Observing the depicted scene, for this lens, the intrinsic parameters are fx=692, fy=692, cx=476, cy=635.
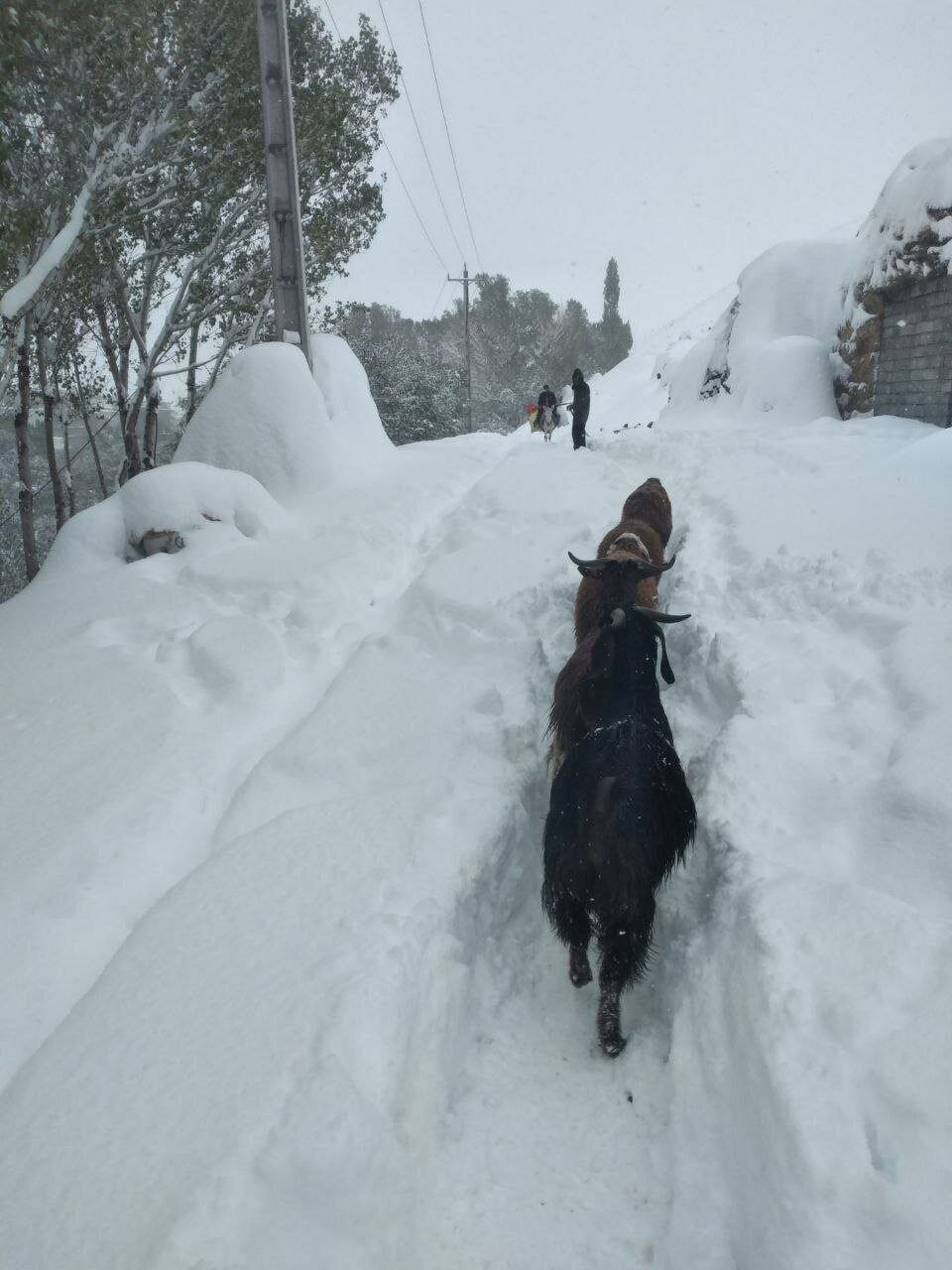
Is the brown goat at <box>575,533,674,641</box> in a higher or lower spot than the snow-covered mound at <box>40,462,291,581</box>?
lower

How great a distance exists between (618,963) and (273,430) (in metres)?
8.72

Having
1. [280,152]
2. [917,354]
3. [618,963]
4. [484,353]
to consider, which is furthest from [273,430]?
[484,353]

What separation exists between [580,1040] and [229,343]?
1913cm

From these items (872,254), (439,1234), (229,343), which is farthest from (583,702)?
(229,343)

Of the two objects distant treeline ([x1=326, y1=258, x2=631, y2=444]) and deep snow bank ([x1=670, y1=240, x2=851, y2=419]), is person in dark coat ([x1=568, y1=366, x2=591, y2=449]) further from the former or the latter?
distant treeline ([x1=326, y1=258, x2=631, y2=444])

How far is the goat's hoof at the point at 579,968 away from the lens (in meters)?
3.09

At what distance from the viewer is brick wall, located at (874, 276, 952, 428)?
11.6m

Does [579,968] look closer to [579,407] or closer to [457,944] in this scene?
[457,944]

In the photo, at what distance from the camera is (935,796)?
9.27ft

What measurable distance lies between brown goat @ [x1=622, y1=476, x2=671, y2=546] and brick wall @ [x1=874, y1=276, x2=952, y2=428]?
775 cm

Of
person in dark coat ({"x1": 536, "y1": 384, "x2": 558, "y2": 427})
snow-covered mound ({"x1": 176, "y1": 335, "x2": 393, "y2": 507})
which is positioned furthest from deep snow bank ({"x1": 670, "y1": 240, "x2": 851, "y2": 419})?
snow-covered mound ({"x1": 176, "y1": 335, "x2": 393, "y2": 507})

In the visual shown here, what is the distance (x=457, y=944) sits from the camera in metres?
3.08

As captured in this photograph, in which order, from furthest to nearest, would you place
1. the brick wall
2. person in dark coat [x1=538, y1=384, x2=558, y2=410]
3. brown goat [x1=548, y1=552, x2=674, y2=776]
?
person in dark coat [x1=538, y1=384, x2=558, y2=410], the brick wall, brown goat [x1=548, y1=552, x2=674, y2=776]

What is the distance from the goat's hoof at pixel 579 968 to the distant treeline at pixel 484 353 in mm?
27426
